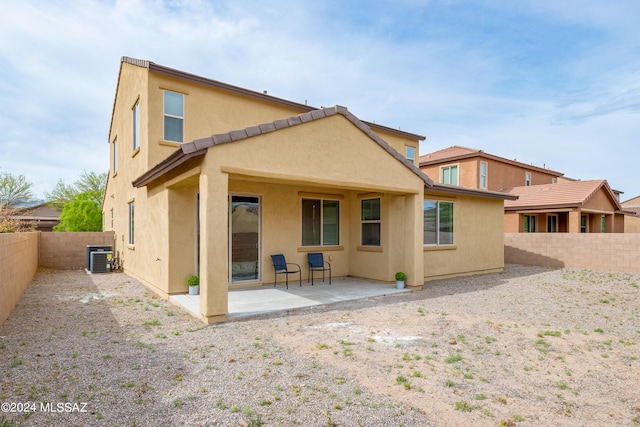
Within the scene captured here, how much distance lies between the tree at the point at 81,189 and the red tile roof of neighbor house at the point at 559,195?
1431 inches

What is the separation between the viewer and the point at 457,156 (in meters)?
23.6

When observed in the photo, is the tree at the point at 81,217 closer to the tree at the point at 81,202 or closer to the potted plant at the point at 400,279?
the tree at the point at 81,202

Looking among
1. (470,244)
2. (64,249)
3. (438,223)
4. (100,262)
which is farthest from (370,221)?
(64,249)

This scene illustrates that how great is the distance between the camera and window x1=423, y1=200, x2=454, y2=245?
1180 cm

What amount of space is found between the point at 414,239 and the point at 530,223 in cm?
1637

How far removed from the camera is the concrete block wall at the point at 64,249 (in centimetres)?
1470

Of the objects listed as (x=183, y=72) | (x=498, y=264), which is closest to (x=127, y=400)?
(x=183, y=72)

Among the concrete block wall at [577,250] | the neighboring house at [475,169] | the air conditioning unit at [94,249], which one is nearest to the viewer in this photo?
the air conditioning unit at [94,249]

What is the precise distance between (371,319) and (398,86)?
1185 cm

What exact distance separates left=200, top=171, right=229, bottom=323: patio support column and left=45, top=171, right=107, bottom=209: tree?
1374 inches

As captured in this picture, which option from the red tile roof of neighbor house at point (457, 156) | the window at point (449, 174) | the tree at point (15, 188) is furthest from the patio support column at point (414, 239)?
the tree at point (15, 188)

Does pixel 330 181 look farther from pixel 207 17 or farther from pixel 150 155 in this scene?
pixel 207 17

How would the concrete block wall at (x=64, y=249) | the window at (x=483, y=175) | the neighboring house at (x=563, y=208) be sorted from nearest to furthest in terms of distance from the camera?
1. the concrete block wall at (x=64, y=249)
2. the neighboring house at (x=563, y=208)
3. the window at (x=483, y=175)

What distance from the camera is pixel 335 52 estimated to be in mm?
12656
